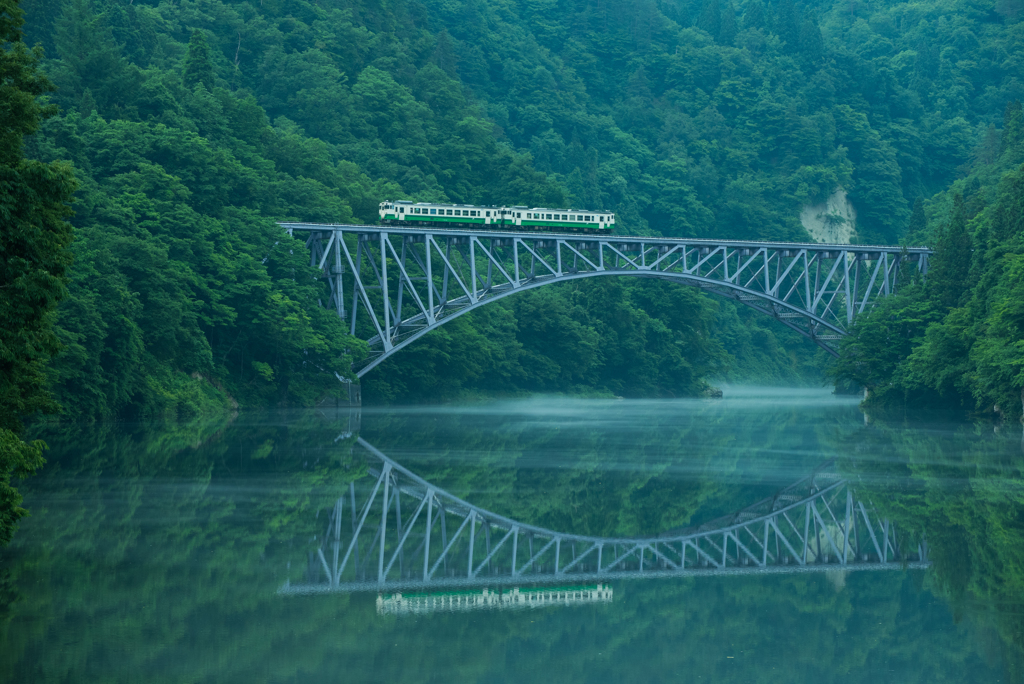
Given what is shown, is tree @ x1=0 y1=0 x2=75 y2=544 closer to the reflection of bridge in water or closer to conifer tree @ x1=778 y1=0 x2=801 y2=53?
the reflection of bridge in water

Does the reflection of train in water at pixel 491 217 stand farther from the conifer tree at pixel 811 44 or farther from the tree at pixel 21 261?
the conifer tree at pixel 811 44

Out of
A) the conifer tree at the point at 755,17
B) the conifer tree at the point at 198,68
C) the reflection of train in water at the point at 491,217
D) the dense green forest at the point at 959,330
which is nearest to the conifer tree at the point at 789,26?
the conifer tree at the point at 755,17

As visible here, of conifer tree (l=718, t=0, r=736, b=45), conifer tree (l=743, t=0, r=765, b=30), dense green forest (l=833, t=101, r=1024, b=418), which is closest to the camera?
dense green forest (l=833, t=101, r=1024, b=418)

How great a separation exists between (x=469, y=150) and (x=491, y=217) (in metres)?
40.0

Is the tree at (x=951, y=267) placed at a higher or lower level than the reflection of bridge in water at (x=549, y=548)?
lower

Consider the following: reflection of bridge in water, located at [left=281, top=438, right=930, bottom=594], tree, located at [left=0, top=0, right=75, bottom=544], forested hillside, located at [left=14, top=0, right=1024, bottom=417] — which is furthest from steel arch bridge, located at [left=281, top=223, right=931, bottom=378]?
tree, located at [left=0, top=0, right=75, bottom=544]

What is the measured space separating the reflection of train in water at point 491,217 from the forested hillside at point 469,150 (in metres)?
7.04

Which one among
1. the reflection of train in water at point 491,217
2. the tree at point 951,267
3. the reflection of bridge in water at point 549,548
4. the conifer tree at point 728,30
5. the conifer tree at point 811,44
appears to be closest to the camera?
the reflection of bridge in water at point 549,548

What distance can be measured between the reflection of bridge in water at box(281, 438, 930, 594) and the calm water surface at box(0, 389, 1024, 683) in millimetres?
427

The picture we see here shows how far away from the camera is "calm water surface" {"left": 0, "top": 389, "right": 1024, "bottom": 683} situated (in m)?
13.1

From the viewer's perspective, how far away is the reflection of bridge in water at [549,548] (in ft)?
58.5

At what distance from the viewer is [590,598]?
54.7 feet

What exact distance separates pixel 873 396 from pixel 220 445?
44.4 metres

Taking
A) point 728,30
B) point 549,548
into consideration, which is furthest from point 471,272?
point 728,30
